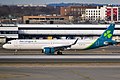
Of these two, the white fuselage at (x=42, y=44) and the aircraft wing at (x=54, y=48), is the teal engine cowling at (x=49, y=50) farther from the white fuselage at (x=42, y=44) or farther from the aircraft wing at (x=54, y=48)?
the white fuselage at (x=42, y=44)

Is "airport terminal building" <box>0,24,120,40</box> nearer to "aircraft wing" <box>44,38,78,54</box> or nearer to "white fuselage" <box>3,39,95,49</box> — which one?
"white fuselage" <box>3,39,95,49</box>

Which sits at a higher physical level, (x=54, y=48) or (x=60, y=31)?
(x=54, y=48)

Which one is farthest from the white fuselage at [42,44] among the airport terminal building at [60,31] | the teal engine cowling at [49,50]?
the airport terminal building at [60,31]

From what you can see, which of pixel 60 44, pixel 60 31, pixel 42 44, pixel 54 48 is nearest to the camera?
pixel 54 48

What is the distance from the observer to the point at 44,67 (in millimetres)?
49875

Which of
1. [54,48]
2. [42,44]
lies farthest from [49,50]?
[42,44]

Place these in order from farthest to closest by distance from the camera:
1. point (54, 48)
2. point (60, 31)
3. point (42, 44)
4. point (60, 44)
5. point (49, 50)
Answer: point (60, 31), point (42, 44), point (60, 44), point (54, 48), point (49, 50)

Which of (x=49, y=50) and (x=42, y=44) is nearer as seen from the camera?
(x=49, y=50)

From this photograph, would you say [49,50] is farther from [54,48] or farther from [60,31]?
[60,31]

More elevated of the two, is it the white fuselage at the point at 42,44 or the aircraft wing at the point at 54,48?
the white fuselage at the point at 42,44

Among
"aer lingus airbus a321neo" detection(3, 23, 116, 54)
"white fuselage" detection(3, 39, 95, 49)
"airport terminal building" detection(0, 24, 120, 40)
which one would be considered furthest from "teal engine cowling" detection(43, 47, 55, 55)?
"airport terminal building" detection(0, 24, 120, 40)

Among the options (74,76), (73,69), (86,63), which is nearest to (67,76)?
(74,76)

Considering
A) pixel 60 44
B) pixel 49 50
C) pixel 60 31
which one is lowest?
pixel 60 31

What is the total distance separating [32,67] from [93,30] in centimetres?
9672
